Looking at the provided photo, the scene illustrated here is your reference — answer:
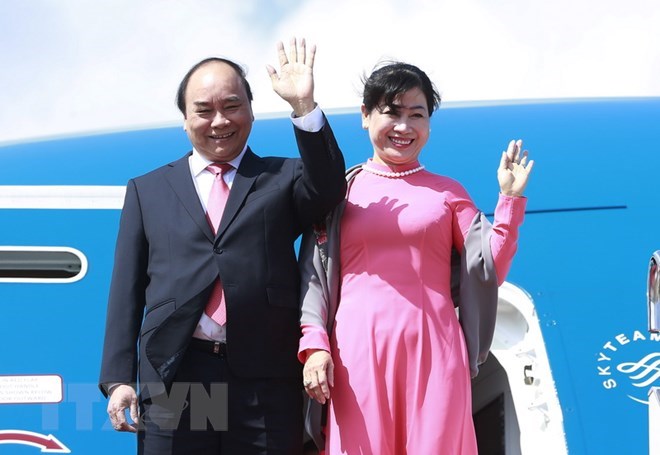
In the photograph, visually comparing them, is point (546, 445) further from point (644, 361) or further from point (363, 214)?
point (363, 214)

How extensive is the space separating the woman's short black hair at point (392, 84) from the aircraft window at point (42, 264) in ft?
5.45

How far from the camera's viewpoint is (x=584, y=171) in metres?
4.37

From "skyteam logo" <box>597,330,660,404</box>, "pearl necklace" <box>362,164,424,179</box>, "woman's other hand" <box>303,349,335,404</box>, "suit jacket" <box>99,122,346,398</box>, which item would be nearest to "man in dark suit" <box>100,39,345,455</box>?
"suit jacket" <box>99,122,346,398</box>

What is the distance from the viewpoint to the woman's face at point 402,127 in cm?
327

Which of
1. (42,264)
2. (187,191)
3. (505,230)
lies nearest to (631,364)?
(505,230)

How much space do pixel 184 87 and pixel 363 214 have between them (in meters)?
0.77

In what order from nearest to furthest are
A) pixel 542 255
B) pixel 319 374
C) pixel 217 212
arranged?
pixel 319 374
pixel 217 212
pixel 542 255

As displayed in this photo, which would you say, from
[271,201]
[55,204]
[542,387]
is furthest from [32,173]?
[542,387]

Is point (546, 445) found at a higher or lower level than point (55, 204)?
lower

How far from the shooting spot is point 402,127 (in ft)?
10.6

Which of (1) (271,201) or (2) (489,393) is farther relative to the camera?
(2) (489,393)

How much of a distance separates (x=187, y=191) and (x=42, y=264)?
52.7 inches

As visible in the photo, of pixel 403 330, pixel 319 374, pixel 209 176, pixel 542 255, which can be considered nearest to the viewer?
pixel 319 374

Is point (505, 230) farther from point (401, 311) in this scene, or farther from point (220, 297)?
point (220, 297)
